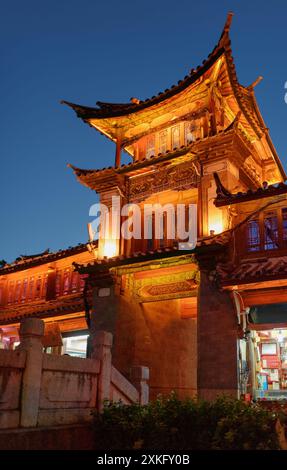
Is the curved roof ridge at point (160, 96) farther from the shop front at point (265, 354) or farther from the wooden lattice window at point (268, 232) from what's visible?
the shop front at point (265, 354)

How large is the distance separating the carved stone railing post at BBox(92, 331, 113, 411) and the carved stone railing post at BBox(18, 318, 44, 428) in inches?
78.7

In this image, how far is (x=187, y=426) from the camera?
8641 millimetres

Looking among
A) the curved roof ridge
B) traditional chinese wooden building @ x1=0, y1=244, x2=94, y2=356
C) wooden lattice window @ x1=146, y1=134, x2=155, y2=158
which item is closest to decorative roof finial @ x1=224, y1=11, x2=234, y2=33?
the curved roof ridge

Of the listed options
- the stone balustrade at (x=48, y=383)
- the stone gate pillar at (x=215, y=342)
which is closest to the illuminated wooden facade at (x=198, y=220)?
the stone gate pillar at (x=215, y=342)

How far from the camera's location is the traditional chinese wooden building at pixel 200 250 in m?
14.5

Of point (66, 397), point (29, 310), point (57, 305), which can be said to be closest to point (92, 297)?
point (57, 305)

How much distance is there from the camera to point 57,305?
21578mm

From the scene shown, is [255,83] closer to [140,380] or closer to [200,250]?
[200,250]

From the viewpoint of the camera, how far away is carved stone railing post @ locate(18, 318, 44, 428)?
8.43 m

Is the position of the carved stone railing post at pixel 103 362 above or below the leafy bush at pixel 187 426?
above

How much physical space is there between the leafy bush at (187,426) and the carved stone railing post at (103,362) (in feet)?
1.96

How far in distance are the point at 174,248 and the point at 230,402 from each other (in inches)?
306

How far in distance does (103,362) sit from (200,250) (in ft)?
20.0
